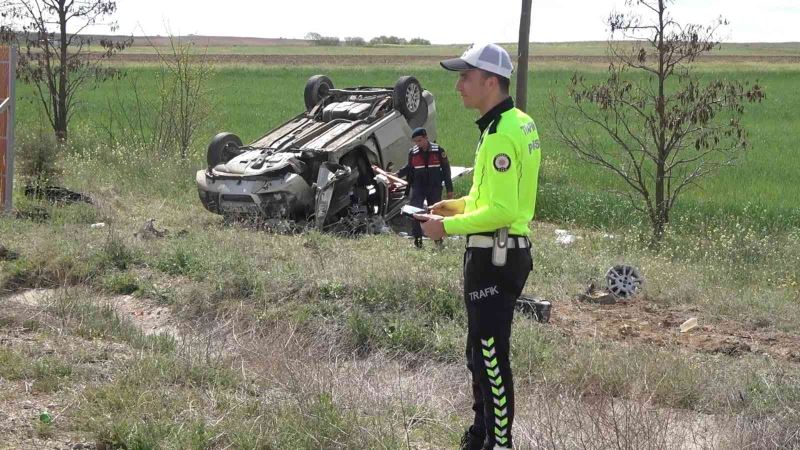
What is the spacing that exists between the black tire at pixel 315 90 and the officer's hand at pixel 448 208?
9833 millimetres

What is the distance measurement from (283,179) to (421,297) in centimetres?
471

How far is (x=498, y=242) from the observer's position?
413cm

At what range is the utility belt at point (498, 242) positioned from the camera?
413 centimetres

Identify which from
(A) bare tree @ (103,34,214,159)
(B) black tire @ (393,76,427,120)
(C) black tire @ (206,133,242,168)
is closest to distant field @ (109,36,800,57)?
(A) bare tree @ (103,34,214,159)

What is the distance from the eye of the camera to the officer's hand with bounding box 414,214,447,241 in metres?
4.20

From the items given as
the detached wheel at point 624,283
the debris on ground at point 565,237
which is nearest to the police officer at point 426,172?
the debris on ground at point 565,237

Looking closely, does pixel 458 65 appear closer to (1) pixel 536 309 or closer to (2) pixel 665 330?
(1) pixel 536 309

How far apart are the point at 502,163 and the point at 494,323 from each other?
690 millimetres

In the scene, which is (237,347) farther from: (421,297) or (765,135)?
(765,135)

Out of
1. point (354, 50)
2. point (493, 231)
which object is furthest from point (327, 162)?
point (354, 50)

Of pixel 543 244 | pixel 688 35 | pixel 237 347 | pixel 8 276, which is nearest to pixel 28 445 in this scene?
pixel 237 347

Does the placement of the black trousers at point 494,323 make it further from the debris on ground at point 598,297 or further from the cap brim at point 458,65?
the debris on ground at point 598,297

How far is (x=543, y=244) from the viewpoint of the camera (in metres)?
11.2

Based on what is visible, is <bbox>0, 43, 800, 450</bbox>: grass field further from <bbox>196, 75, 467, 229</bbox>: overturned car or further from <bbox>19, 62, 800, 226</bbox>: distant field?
<bbox>196, 75, 467, 229</bbox>: overturned car
